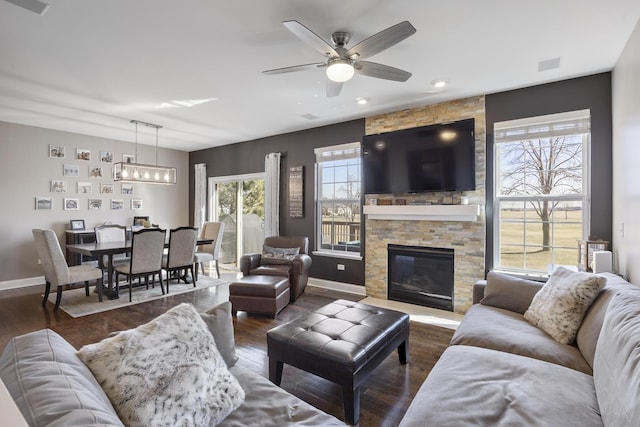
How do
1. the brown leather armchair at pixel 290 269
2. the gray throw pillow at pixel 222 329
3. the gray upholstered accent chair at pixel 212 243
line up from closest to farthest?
the gray throw pillow at pixel 222 329, the brown leather armchair at pixel 290 269, the gray upholstered accent chair at pixel 212 243

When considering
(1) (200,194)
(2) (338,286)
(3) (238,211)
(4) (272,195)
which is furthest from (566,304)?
(1) (200,194)

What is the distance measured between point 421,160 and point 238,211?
4233 mm

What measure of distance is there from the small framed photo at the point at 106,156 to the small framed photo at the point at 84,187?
53 centimetres

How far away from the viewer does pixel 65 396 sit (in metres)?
0.82

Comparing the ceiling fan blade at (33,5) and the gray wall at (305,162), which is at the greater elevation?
the ceiling fan blade at (33,5)

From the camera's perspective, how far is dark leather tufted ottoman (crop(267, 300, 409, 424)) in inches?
75.6

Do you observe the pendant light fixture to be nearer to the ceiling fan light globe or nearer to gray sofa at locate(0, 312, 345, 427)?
the ceiling fan light globe

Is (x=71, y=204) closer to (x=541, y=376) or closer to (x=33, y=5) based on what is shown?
(x=33, y=5)

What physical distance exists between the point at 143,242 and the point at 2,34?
267cm

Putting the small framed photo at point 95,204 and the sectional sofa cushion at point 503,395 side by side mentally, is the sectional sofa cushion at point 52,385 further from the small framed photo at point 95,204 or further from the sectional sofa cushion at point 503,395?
the small framed photo at point 95,204

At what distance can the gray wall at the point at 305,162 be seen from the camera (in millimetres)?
5086

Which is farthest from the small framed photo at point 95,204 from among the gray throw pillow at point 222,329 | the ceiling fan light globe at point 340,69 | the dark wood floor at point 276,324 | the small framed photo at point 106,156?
the gray throw pillow at point 222,329

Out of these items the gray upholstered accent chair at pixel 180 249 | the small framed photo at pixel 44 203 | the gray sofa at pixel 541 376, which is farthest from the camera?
the small framed photo at pixel 44 203

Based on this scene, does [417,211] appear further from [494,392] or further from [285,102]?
[494,392]
